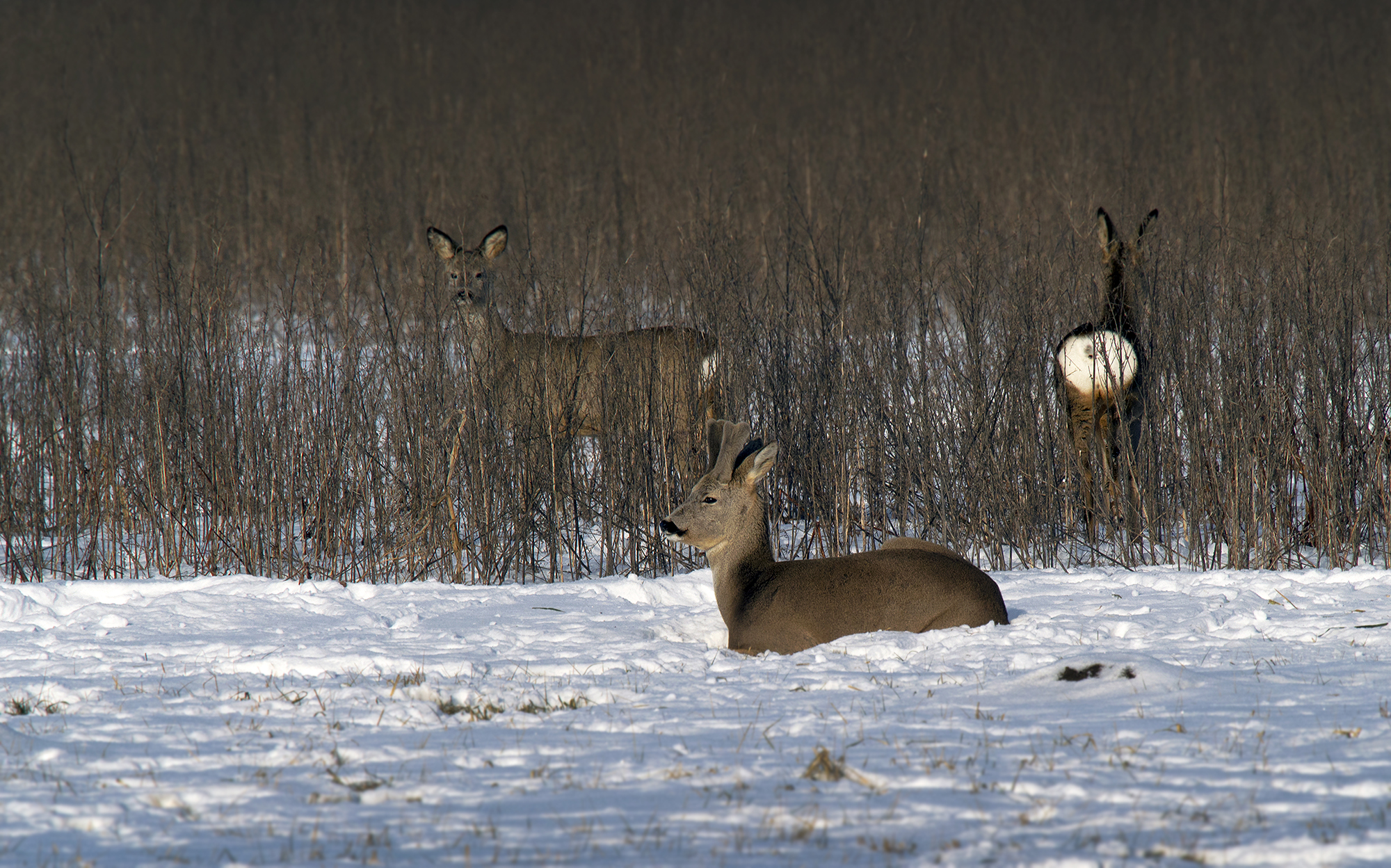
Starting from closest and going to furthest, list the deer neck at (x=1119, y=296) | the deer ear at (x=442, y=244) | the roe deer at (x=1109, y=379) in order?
the roe deer at (x=1109, y=379)
the deer neck at (x=1119, y=296)
the deer ear at (x=442, y=244)

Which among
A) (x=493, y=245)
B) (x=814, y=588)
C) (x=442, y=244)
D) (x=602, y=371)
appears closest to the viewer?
(x=814, y=588)

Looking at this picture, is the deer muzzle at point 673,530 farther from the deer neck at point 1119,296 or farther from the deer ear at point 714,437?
the deer neck at point 1119,296

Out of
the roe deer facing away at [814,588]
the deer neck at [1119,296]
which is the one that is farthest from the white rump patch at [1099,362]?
the roe deer facing away at [814,588]

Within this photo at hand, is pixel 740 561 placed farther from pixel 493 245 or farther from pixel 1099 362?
pixel 493 245

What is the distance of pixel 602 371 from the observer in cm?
773

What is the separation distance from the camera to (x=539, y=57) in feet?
78.2

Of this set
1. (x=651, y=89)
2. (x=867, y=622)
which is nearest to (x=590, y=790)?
(x=867, y=622)

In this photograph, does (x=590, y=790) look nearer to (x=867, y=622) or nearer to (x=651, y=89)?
(x=867, y=622)

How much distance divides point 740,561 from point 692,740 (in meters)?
2.13

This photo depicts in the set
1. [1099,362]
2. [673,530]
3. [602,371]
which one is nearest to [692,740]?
[673,530]

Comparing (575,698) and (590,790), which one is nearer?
(590,790)

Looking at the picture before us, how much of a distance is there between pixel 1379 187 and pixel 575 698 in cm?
1463

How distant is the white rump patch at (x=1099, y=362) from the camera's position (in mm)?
7555

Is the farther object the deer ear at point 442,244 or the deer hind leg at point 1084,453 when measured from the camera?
the deer ear at point 442,244
